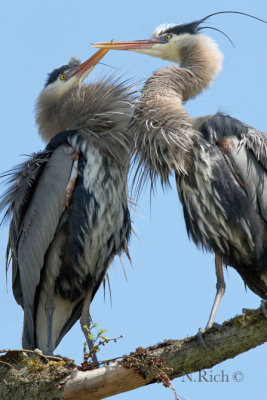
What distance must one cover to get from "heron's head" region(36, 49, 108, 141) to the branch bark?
9.63 ft

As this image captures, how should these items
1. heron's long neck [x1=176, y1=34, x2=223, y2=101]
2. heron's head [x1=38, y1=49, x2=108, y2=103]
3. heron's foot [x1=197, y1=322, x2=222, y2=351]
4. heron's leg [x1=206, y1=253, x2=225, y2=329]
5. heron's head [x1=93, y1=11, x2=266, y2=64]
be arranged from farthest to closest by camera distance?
1. heron's head [x1=38, y1=49, x2=108, y2=103]
2. heron's head [x1=93, y1=11, x2=266, y2=64]
3. heron's long neck [x1=176, y1=34, x2=223, y2=101]
4. heron's leg [x1=206, y1=253, x2=225, y2=329]
5. heron's foot [x1=197, y1=322, x2=222, y2=351]

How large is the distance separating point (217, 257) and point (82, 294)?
1229 mm

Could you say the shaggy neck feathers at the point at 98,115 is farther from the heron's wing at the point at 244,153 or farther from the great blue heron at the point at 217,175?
the heron's wing at the point at 244,153

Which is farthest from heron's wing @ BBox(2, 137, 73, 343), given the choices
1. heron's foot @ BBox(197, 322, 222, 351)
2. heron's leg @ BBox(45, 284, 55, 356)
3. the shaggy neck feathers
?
heron's foot @ BBox(197, 322, 222, 351)

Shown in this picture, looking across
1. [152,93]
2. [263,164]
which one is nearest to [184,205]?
[263,164]

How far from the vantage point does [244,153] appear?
5453 mm

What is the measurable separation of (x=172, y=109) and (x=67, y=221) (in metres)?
1.23

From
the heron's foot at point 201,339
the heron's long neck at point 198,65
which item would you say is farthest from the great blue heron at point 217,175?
the heron's foot at point 201,339

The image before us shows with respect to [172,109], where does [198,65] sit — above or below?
above

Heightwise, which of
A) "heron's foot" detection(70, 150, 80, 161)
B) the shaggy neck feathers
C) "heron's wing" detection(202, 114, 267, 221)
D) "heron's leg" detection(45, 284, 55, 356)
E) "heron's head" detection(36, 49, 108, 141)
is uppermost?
"heron's head" detection(36, 49, 108, 141)

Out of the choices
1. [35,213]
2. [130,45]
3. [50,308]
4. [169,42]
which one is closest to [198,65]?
[169,42]

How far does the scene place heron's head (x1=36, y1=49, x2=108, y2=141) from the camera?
6.93 meters

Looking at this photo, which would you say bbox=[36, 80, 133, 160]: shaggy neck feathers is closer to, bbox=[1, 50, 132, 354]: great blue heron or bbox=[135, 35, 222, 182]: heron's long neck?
bbox=[1, 50, 132, 354]: great blue heron

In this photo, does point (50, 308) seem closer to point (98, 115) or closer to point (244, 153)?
point (98, 115)
